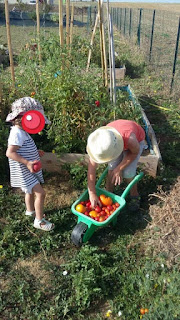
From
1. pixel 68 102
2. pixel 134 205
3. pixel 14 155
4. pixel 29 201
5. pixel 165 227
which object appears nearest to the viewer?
pixel 14 155

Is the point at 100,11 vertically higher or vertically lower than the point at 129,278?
higher

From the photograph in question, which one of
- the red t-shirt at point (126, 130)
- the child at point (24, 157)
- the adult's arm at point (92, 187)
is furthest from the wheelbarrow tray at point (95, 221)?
the red t-shirt at point (126, 130)

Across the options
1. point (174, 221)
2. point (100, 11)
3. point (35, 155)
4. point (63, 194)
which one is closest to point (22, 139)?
point (35, 155)

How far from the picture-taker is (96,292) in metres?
2.36

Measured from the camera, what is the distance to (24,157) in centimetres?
269

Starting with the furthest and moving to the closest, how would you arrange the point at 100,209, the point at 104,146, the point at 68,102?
the point at 68,102
the point at 100,209
the point at 104,146

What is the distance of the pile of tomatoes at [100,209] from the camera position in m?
2.67

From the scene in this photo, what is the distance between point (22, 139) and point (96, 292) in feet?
4.63

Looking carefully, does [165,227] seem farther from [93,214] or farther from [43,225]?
[43,225]

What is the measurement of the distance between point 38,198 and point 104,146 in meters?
0.92

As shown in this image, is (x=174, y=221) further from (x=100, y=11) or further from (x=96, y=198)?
(x=100, y=11)

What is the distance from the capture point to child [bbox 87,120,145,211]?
2367 mm

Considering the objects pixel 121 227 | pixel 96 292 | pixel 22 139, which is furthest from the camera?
pixel 121 227

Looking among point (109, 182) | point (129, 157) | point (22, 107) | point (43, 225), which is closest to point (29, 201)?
point (43, 225)
